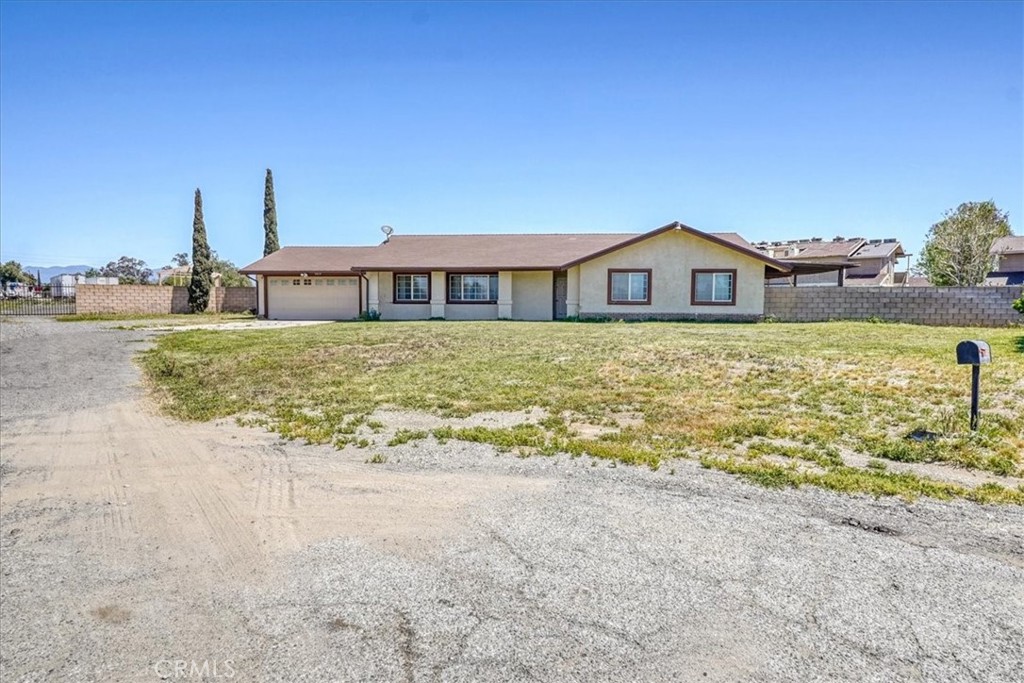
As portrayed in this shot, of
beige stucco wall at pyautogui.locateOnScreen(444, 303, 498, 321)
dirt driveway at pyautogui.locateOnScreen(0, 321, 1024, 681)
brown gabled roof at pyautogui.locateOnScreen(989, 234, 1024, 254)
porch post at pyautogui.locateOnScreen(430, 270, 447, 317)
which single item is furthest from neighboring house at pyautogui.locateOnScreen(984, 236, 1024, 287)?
dirt driveway at pyautogui.locateOnScreen(0, 321, 1024, 681)

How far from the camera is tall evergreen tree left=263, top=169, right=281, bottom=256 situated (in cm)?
3850

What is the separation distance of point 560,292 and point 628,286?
298cm

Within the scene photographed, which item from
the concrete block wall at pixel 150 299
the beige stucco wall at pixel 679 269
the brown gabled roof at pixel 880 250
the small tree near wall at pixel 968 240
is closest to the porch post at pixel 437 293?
the beige stucco wall at pixel 679 269

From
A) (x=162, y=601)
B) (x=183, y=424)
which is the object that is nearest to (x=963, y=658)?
(x=162, y=601)

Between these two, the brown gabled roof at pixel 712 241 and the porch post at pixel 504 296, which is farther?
the porch post at pixel 504 296

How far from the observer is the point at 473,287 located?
81.8 ft

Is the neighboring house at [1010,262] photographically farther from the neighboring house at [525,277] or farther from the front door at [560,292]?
the front door at [560,292]

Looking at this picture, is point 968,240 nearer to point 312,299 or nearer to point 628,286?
point 628,286

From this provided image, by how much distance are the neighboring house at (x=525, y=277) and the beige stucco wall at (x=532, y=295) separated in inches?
1.6

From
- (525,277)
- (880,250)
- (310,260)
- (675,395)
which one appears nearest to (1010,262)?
(880,250)

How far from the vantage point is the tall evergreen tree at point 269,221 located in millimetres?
38500

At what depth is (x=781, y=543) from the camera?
3670mm

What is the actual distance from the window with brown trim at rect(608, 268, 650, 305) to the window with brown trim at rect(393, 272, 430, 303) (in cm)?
775

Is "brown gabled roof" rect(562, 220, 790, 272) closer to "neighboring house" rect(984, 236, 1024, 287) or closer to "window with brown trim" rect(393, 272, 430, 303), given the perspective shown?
"window with brown trim" rect(393, 272, 430, 303)
